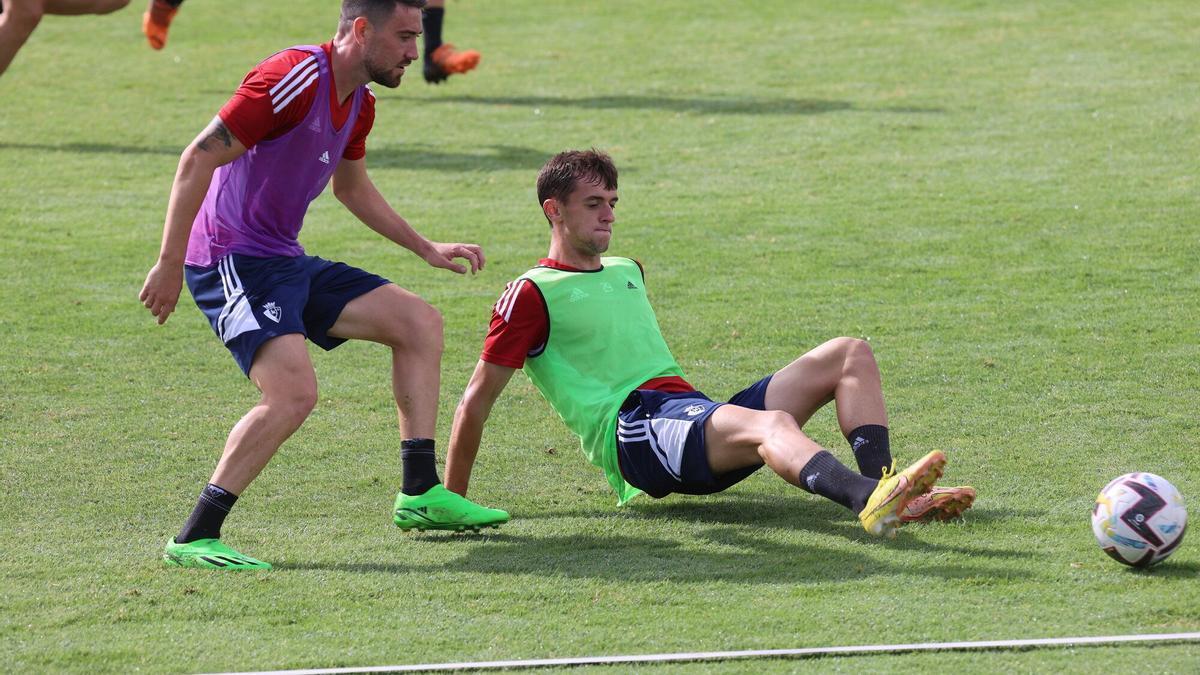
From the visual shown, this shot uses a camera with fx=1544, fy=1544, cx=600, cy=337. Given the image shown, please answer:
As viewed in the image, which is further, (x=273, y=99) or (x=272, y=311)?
(x=272, y=311)

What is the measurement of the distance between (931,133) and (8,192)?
23.4 feet

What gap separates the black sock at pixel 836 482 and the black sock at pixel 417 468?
1.35 metres

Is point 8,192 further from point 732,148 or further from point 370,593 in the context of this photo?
point 370,593

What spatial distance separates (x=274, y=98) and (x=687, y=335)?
3.59m

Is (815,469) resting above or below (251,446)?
above

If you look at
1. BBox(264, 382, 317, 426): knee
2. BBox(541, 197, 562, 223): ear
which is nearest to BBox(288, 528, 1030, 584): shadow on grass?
BBox(264, 382, 317, 426): knee

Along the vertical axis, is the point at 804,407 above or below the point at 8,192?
above

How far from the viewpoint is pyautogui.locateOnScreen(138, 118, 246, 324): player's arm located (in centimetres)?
492

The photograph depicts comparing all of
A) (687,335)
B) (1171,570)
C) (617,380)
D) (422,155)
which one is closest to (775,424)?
(617,380)

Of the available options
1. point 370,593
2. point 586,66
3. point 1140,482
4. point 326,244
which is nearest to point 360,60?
point 370,593

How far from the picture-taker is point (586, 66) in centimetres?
1561

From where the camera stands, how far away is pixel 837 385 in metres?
5.48

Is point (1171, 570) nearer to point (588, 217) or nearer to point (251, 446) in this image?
point (588, 217)

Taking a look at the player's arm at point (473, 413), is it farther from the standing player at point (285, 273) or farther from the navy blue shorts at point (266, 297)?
the navy blue shorts at point (266, 297)
